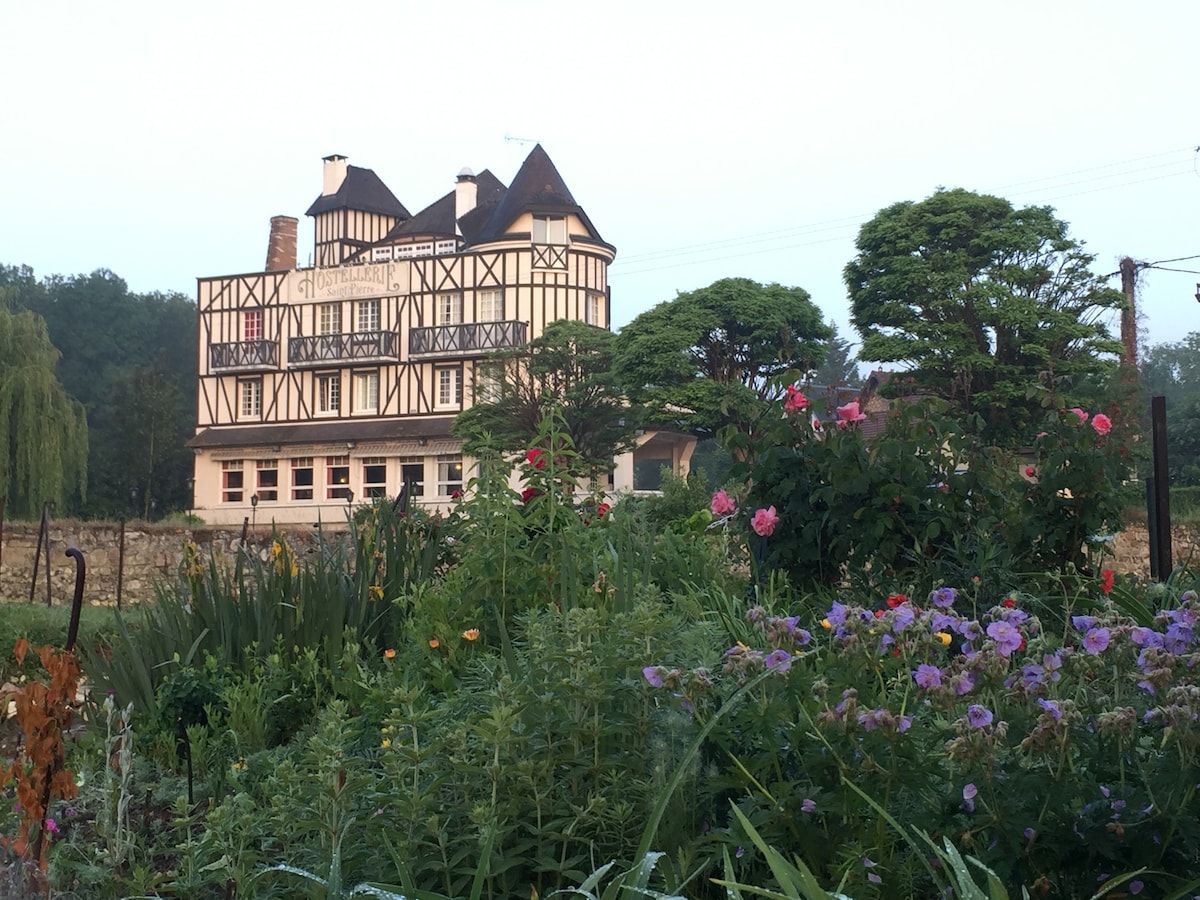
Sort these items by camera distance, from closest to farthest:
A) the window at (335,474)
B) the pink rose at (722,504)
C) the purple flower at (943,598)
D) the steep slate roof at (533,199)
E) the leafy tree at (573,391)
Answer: the purple flower at (943,598) → the pink rose at (722,504) → the leafy tree at (573,391) → the steep slate roof at (533,199) → the window at (335,474)

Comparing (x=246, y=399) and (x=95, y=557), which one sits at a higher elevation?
(x=246, y=399)

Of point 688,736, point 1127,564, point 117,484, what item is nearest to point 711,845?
point 688,736

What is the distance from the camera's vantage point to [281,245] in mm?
45562

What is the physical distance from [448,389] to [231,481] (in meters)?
8.68

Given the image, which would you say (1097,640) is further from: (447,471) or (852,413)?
(447,471)

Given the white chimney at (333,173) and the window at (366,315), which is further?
the white chimney at (333,173)

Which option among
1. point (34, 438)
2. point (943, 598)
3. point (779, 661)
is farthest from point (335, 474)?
point (779, 661)

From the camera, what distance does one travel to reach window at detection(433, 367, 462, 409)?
1606 inches

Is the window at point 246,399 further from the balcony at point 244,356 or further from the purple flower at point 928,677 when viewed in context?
the purple flower at point 928,677

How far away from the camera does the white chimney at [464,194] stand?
43.9 meters

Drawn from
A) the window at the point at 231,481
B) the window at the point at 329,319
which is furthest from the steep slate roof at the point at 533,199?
the window at the point at 231,481

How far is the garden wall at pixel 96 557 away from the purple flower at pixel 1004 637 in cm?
1906

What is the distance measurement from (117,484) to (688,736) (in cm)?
5022

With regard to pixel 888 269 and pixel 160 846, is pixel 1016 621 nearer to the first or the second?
pixel 160 846
